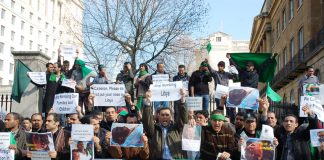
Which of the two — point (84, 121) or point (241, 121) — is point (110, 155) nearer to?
point (84, 121)

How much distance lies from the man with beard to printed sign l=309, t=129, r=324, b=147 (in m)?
1.98

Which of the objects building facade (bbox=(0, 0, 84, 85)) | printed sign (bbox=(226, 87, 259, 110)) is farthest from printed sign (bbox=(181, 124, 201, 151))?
building facade (bbox=(0, 0, 84, 85))

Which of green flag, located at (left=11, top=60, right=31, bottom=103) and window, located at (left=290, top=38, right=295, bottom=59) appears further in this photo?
window, located at (left=290, top=38, right=295, bottom=59)

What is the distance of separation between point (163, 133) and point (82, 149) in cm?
132

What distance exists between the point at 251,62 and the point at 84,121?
19.9 feet

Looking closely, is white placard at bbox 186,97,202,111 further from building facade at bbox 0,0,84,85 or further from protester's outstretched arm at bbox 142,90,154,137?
building facade at bbox 0,0,84,85

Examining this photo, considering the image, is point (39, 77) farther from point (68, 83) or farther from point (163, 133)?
point (163, 133)

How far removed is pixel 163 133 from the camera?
709 cm

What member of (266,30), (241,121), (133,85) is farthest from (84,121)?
(266,30)

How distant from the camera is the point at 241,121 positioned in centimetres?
739

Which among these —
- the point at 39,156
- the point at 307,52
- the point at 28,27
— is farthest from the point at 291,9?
the point at 28,27


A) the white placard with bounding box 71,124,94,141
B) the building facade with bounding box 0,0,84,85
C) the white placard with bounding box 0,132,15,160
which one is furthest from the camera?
the building facade with bounding box 0,0,84,85

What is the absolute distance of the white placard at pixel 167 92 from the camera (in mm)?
8094

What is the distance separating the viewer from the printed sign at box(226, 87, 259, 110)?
868cm
